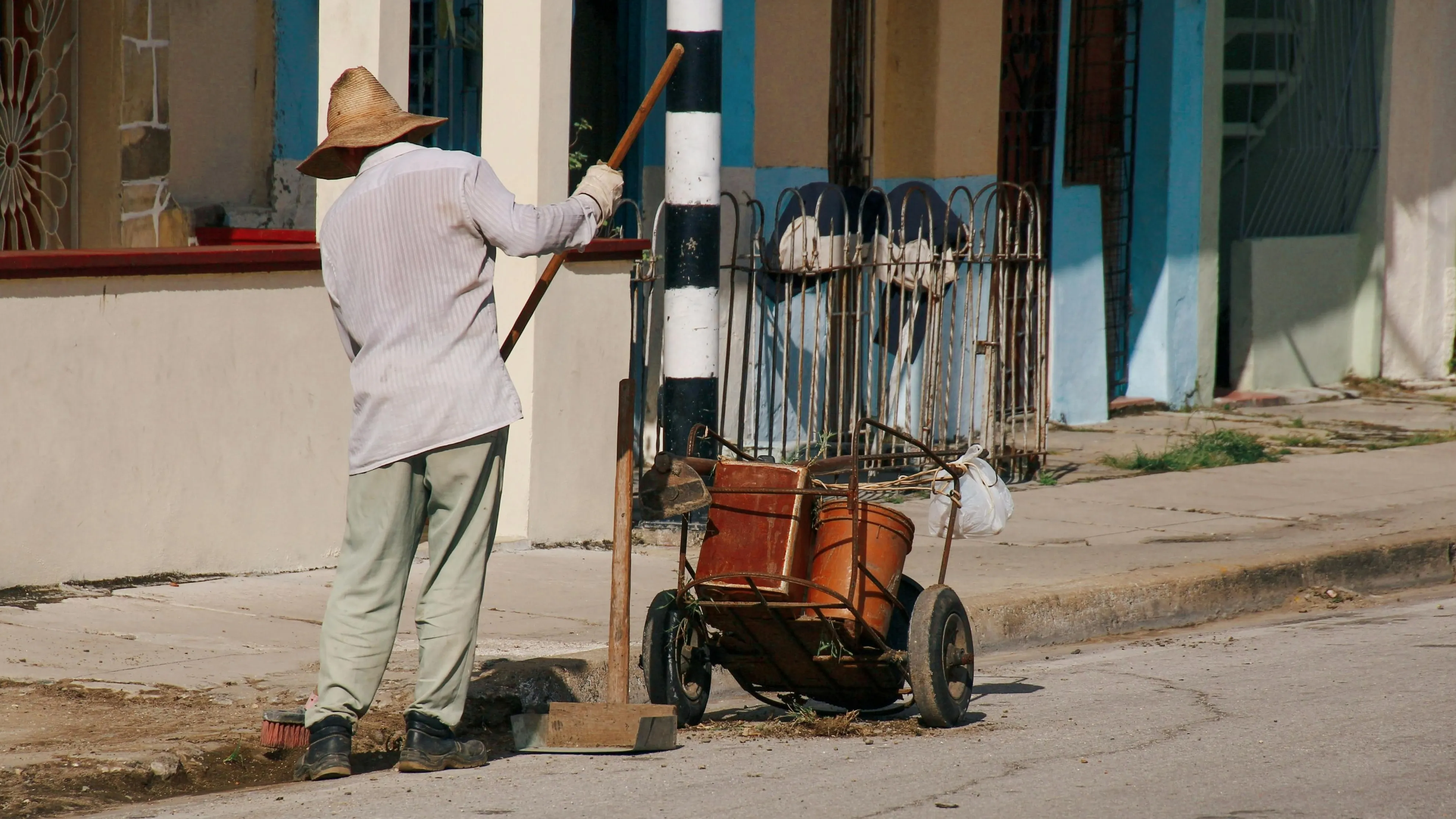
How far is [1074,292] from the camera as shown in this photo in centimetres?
1341

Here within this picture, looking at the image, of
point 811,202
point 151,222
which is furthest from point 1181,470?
point 151,222

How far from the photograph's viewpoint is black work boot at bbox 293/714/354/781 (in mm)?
5125

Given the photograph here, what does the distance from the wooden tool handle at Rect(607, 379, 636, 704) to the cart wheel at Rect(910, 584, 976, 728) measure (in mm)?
872

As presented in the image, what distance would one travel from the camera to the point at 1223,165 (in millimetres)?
15391

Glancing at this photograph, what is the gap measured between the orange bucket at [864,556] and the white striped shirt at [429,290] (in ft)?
3.64

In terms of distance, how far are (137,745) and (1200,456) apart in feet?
27.4

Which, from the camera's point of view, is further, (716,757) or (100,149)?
A: (100,149)

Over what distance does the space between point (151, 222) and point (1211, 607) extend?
5306 millimetres

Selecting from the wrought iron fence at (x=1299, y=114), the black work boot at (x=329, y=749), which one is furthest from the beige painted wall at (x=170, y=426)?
the wrought iron fence at (x=1299, y=114)

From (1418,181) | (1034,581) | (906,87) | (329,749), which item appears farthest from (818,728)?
(1418,181)

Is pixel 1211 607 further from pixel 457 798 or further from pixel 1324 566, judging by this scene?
pixel 457 798

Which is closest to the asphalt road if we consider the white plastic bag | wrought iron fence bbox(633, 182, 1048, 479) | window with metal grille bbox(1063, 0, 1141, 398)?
the white plastic bag

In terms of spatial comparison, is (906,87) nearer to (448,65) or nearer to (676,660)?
(448,65)

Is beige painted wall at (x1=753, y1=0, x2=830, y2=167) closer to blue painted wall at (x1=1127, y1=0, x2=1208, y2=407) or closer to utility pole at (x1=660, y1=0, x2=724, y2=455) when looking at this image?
utility pole at (x1=660, y1=0, x2=724, y2=455)
